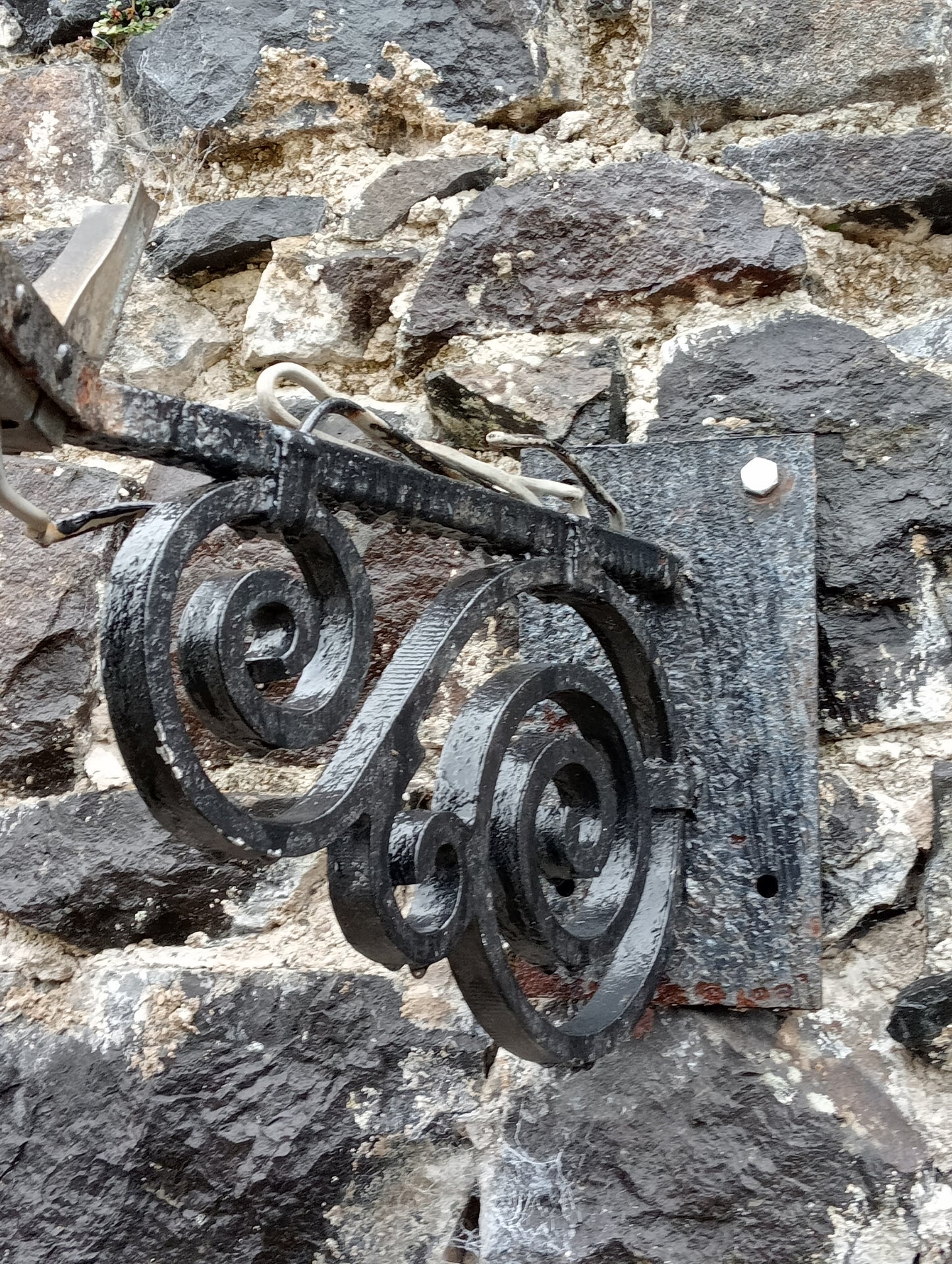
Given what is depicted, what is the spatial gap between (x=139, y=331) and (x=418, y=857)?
24.8 inches

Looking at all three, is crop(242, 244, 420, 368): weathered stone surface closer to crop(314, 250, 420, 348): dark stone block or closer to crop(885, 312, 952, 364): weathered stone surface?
crop(314, 250, 420, 348): dark stone block

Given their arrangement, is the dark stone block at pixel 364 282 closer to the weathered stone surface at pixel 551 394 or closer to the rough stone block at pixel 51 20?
the weathered stone surface at pixel 551 394

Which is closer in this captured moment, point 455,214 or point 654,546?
point 654,546

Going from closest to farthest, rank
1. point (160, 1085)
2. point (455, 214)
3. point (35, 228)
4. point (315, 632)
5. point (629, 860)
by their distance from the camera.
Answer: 1. point (315, 632)
2. point (629, 860)
3. point (160, 1085)
4. point (455, 214)
5. point (35, 228)

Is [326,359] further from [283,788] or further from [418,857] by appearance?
[418,857]

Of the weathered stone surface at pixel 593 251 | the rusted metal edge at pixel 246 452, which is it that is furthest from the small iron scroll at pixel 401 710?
the weathered stone surface at pixel 593 251

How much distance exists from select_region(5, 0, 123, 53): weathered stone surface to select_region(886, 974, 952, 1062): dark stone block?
1001mm

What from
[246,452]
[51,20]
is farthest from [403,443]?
[51,20]

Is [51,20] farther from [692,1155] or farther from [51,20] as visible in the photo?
[692,1155]

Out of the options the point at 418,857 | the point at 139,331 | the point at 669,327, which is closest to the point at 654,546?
the point at 669,327

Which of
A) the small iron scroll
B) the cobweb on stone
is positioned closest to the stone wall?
the cobweb on stone

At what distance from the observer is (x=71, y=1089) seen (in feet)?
2.78

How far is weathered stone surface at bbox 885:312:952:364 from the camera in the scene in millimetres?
836

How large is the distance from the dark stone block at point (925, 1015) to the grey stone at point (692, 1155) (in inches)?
1.6
